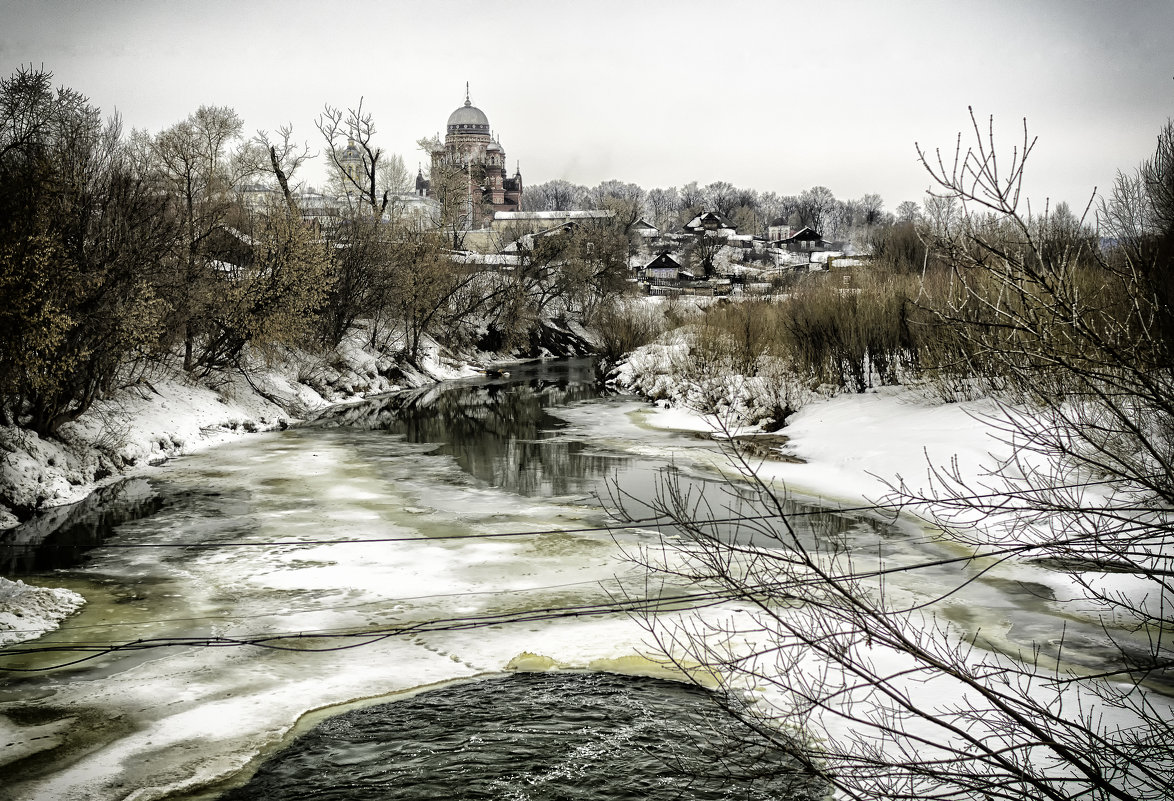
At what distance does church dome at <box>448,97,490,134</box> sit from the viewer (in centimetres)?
12612

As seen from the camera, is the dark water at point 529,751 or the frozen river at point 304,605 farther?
the frozen river at point 304,605

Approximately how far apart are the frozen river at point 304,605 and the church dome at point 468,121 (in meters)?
116

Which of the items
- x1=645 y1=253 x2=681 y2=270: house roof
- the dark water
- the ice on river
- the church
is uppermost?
the church

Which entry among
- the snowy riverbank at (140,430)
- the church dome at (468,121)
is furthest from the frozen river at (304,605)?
the church dome at (468,121)

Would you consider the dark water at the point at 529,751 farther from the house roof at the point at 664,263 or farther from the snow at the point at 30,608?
the house roof at the point at 664,263

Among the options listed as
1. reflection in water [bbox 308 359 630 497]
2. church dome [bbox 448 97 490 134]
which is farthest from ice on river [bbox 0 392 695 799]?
church dome [bbox 448 97 490 134]

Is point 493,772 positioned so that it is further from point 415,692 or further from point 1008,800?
point 1008,800

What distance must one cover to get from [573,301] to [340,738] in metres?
52.9

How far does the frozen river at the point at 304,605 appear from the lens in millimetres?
6340

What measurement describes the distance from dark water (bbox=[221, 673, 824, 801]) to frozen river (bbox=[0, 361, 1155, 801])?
118mm

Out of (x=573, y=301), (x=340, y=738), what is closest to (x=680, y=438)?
(x=340, y=738)

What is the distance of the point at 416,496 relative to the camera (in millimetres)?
14672

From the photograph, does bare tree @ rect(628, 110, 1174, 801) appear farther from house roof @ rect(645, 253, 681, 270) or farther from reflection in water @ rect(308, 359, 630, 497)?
house roof @ rect(645, 253, 681, 270)

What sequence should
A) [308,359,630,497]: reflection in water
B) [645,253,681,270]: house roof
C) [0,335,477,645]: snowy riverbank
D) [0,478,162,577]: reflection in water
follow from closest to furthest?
1. [0,335,477,645]: snowy riverbank
2. [0,478,162,577]: reflection in water
3. [308,359,630,497]: reflection in water
4. [645,253,681,270]: house roof
